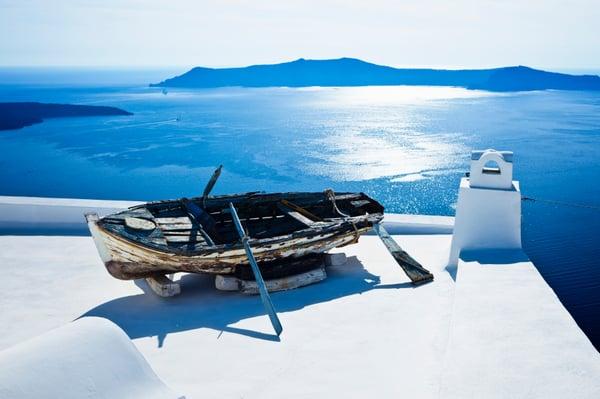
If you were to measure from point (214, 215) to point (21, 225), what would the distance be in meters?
3.26

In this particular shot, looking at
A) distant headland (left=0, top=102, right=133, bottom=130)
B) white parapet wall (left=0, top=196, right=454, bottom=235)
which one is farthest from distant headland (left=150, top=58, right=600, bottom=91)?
white parapet wall (left=0, top=196, right=454, bottom=235)

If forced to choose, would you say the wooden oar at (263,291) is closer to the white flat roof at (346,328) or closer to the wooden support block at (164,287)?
the white flat roof at (346,328)

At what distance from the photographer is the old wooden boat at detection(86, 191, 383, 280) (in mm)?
5125

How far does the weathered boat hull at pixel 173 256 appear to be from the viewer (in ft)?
16.6

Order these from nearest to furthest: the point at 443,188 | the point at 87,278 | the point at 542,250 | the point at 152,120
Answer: the point at 87,278 → the point at 542,250 → the point at 443,188 → the point at 152,120

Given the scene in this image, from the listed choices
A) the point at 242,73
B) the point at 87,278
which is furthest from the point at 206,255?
the point at 242,73

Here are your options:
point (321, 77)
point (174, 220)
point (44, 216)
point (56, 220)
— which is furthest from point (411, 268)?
point (321, 77)

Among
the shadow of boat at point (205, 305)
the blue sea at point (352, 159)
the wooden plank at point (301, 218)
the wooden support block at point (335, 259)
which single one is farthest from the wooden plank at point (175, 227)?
the blue sea at point (352, 159)

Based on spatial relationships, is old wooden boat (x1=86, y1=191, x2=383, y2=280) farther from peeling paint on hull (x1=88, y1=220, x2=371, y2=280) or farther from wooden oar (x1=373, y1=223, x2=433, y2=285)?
wooden oar (x1=373, y1=223, x2=433, y2=285)

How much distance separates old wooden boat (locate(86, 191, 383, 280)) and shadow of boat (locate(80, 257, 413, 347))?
Result: 31 centimetres

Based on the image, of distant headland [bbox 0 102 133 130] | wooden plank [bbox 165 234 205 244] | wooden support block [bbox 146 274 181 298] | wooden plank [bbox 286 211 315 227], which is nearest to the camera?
wooden support block [bbox 146 274 181 298]

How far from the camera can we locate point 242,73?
114188mm

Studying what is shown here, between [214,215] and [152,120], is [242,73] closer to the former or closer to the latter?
[152,120]

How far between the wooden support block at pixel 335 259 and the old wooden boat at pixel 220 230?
24 centimetres
